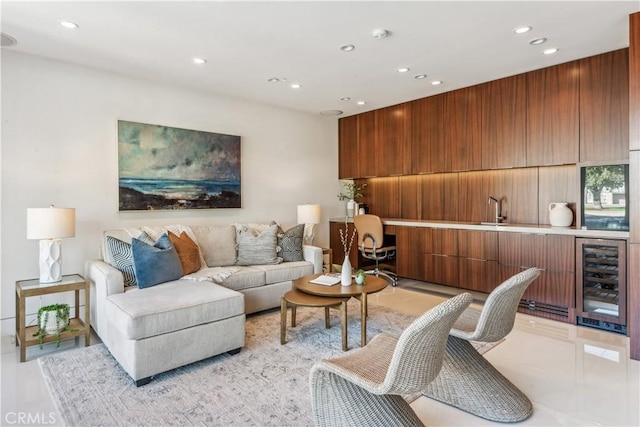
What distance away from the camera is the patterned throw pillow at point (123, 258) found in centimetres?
321

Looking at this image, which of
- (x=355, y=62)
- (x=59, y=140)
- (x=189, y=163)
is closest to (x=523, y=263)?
(x=355, y=62)

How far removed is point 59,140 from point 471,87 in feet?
15.2

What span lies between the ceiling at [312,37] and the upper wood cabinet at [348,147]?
1684 mm

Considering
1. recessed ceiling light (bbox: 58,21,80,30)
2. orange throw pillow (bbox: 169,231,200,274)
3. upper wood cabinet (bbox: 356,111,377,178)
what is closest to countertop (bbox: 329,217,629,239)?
upper wood cabinet (bbox: 356,111,377,178)

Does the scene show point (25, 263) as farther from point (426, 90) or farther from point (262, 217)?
point (426, 90)

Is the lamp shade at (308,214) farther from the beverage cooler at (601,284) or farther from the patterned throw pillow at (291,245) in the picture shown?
the beverage cooler at (601,284)

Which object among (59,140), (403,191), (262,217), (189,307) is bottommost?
(189,307)

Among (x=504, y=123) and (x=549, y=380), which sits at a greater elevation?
(x=504, y=123)

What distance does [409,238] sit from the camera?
16.3 feet

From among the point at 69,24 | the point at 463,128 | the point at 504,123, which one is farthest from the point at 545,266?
the point at 69,24

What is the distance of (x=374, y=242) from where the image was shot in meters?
5.07

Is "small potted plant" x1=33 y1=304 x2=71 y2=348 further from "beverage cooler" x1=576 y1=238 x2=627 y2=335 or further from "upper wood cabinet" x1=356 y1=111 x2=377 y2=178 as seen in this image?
"beverage cooler" x1=576 y1=238 x2=627 y2=335

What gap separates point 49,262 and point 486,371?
3.42 meters

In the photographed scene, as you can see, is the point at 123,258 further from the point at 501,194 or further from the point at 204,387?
the point at 501,194
